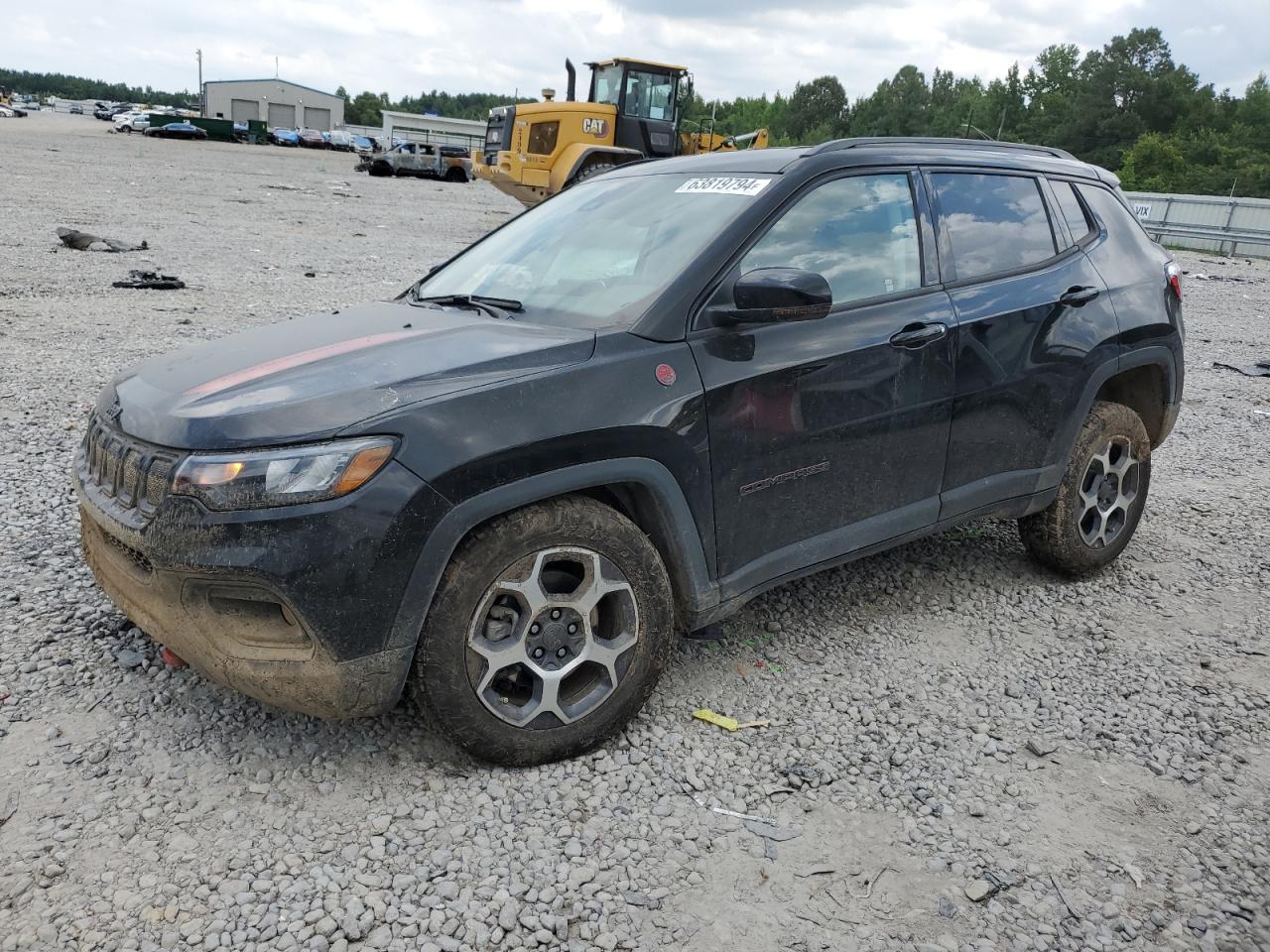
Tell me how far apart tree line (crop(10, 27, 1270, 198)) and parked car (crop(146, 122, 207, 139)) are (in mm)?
34521

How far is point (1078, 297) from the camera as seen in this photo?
4.13 meters

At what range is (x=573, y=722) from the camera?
2.94m

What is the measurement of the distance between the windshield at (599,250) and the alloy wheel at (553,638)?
814 millimetres

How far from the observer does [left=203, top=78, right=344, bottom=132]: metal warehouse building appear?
107 m

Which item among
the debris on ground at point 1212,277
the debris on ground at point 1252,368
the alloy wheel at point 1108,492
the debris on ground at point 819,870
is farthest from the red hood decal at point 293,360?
the debris on ground at point 1212,277

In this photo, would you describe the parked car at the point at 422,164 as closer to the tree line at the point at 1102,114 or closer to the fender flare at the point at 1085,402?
the tree line at the point at 1102,114

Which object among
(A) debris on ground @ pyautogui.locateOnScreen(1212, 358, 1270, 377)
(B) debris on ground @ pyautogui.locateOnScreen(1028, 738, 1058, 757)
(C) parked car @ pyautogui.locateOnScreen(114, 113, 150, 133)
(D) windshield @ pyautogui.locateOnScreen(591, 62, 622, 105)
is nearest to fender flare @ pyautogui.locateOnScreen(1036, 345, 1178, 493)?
(B) debris on ground @ pyautogui.locateOnScreen(1028, 738, 1058, 757)

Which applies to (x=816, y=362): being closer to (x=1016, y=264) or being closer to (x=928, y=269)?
(x=928, y=269)

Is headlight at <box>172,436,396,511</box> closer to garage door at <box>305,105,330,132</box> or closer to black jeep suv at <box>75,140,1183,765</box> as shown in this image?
black jeep suv at <box>75,140,1183,765</box>

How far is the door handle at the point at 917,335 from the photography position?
350 centimetres

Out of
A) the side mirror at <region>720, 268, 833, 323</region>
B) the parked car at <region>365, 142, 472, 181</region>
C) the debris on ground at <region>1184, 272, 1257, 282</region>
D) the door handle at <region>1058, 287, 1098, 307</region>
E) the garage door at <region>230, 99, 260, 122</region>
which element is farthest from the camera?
the garage door at <region>230, 99, 260, 122</region>

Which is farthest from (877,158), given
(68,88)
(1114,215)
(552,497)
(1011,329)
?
(68,88)

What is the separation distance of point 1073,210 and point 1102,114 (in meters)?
76.0

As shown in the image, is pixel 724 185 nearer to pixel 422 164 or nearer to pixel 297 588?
pixel 297 588
